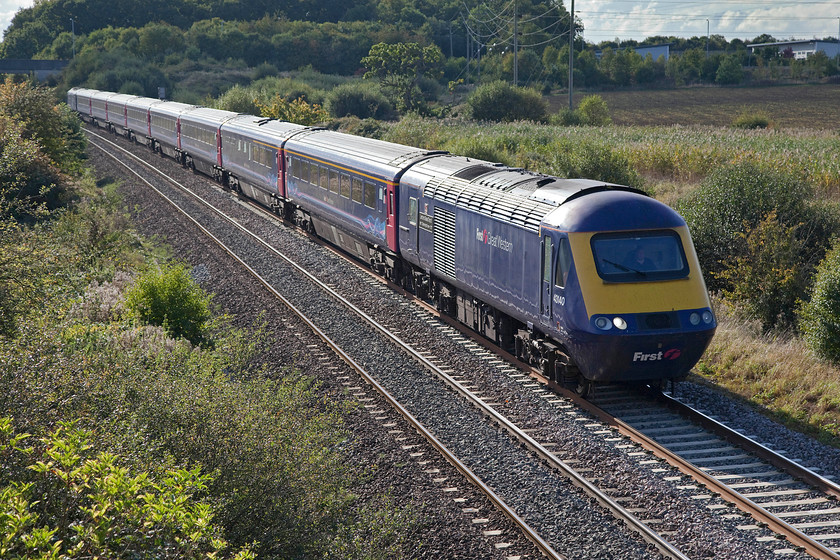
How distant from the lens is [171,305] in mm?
15625

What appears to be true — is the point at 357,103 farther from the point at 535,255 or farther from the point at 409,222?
the point at 535,255

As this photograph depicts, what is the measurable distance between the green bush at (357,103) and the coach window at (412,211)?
47.2m

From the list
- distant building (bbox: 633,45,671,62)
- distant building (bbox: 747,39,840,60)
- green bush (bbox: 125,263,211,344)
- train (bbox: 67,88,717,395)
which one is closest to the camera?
train (bbox: 67,88,717,395)

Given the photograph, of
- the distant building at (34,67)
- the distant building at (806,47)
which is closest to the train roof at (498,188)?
the distant building at (34,67)

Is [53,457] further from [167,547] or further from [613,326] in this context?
[613,326]

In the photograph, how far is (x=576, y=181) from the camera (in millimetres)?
13195

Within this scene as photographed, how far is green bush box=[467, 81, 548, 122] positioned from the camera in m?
57.2

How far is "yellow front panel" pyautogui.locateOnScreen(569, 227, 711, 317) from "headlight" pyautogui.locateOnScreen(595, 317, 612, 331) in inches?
3.3

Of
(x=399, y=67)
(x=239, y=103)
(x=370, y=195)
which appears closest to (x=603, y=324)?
(x=370, y=195)

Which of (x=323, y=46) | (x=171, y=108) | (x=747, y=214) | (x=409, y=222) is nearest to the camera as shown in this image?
(x=409, y=222)

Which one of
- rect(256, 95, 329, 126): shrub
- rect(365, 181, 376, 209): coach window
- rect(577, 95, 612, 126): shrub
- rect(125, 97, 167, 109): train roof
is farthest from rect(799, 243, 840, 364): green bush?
rect(577, 95, 612, 126): shrub

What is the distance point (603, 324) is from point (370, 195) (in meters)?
9.37

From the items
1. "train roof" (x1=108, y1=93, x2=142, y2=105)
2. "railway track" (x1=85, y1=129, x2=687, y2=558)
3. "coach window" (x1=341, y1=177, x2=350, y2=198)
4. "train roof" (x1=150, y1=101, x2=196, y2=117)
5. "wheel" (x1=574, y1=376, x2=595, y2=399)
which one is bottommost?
"railway track" (x1=85, y1=129, x2=687, y2=558)

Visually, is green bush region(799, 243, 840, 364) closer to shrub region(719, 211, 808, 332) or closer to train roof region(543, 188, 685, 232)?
shrub region(719, 211, 808, 332)
